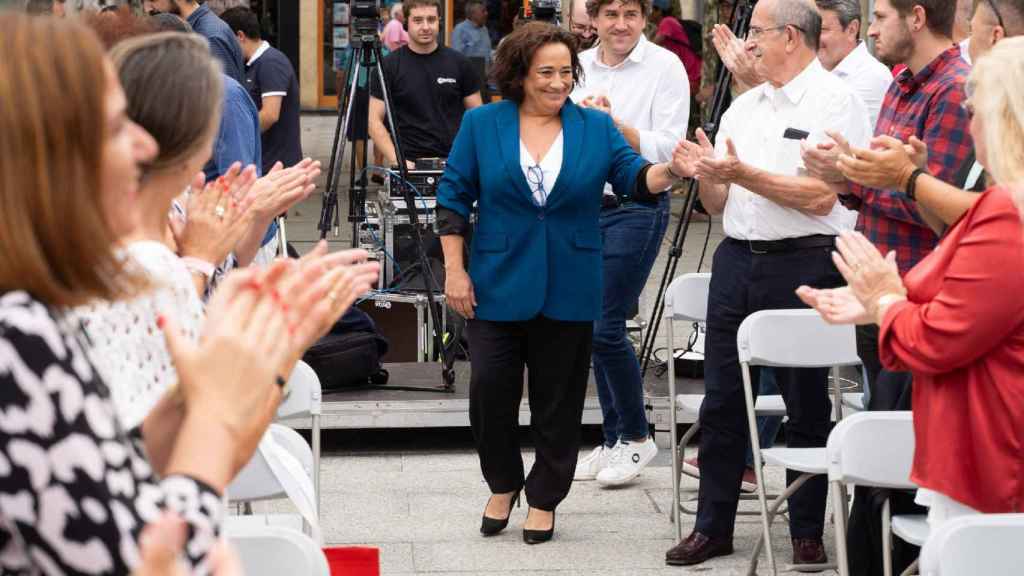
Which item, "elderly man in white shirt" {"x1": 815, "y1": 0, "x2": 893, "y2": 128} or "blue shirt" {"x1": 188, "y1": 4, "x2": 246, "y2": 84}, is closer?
"elderly man in white shirt" {"x1": 815, "y1": 0, "x2": 893, "y2": 128}

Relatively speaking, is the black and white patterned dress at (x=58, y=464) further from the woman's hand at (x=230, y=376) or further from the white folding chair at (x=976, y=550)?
the white folding chair at (x=976, y=550)

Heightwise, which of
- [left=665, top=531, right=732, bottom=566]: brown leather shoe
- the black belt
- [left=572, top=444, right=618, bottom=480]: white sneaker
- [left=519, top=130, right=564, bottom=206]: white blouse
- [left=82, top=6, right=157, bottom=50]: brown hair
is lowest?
[left=572, top=444, right=618, bottom=480]: white sneaker

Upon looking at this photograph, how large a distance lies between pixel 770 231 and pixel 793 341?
0.36 m

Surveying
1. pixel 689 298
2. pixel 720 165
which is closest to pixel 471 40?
pixel 689 298

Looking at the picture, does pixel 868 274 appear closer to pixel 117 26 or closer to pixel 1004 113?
pixel 1004 113

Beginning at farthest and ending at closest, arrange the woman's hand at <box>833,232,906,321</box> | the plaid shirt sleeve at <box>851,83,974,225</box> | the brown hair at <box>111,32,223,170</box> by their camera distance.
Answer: the plaid shirt sleeve at <box>851,83,974,225</box>, the woman's hand at <box>833,232,906,321</box>, the brown hair at <box>111,32,223,170</box>

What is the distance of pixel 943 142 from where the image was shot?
409 centimetres

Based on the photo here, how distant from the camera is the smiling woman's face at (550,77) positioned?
4.94 metres

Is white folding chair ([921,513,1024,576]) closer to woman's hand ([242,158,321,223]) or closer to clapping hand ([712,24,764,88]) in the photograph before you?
woman's hand ([242,158,321,223])

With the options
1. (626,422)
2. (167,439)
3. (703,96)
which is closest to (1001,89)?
(167,439)

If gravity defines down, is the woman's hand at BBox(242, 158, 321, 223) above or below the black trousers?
above

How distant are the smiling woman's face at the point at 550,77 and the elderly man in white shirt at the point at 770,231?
54 centimetres

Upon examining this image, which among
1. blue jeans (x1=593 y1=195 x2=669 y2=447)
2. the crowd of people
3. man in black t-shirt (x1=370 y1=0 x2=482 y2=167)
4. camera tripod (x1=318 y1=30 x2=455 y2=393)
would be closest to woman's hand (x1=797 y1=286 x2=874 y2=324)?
the crowd of people

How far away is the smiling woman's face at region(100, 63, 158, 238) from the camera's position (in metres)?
1.55
